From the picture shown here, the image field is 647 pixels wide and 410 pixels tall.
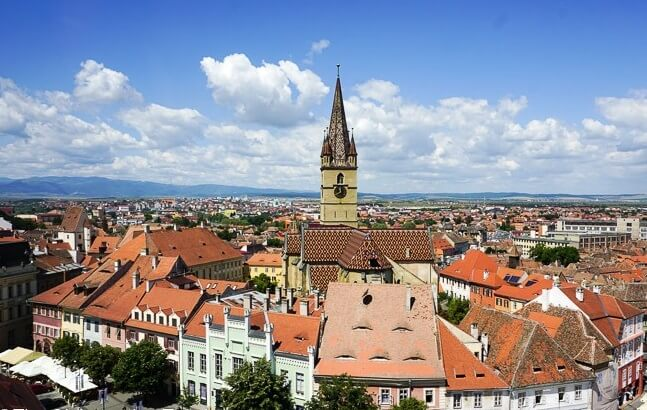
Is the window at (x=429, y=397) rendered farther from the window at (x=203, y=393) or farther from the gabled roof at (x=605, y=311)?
the gabled roof at (x=605, y=311)

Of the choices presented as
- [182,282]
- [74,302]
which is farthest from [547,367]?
[74,302]

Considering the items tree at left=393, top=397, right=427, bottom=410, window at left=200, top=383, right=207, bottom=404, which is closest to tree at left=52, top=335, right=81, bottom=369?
window at left=200, top=383, right=207, bottom=404

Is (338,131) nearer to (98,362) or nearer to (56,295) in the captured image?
(56,295)

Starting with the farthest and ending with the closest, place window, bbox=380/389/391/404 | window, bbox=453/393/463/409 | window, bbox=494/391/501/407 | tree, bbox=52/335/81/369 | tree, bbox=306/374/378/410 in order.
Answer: tree, bbox=52/335/81/369 < window, bbox=494/391/501/407 < window, bbox=453/393/463/409 < window, bbox=380/389/391/404 < tree, bbox=306/374/378/410

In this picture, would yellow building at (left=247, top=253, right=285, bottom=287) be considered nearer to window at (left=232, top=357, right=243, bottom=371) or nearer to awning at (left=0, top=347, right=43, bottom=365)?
awning at (left=0, top=347, right=43, bottom=365)

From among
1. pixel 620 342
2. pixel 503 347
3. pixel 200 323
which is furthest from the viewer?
pixel 620 342

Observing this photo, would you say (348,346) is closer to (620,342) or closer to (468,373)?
(468,373)

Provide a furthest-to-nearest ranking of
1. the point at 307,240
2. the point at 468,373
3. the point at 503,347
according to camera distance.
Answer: the point at 307,240 → the point at 503,347 → the point at 468,373
